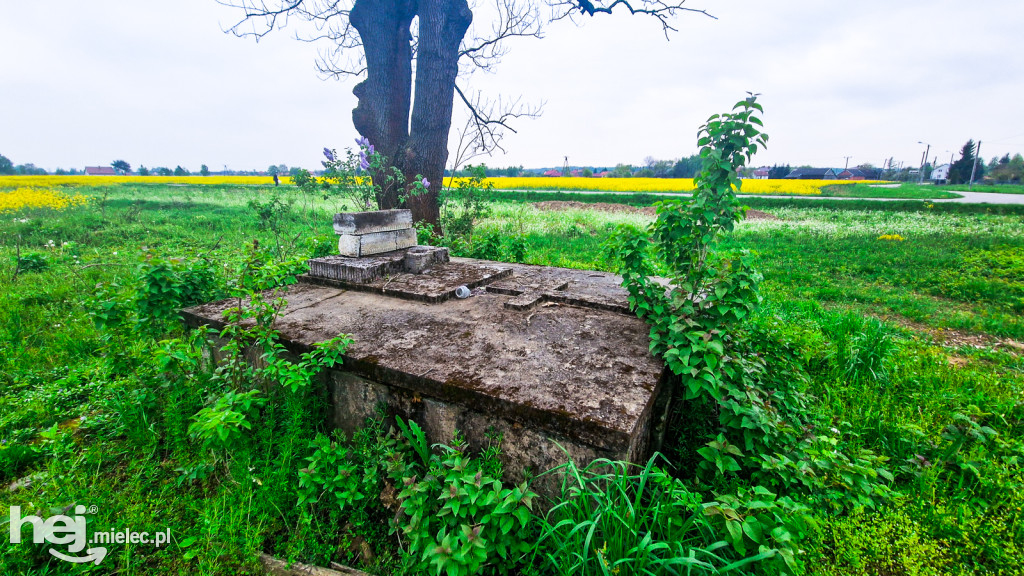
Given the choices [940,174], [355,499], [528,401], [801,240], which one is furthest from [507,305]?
[940,174]

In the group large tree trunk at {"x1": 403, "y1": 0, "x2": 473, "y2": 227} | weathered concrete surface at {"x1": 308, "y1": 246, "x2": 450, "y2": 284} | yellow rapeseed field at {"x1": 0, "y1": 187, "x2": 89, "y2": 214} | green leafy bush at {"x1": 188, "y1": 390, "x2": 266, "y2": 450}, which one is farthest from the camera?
yellow rapeseed field at {"x1": 0, "y1": 187, "x2": 89, "y2": 214}

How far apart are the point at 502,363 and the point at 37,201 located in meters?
22.9

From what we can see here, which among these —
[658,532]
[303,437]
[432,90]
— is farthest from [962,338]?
[432,90]

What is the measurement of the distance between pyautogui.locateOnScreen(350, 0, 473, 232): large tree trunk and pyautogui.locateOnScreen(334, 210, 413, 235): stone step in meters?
2.64

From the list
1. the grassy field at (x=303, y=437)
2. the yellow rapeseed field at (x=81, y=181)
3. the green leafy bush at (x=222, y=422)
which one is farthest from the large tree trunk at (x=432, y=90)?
the yellow rapeseed field at (x=81, y=181)

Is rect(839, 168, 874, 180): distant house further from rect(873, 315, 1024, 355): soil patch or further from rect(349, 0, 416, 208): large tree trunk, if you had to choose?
rect(349, 0, 416, 208): large tree trunk

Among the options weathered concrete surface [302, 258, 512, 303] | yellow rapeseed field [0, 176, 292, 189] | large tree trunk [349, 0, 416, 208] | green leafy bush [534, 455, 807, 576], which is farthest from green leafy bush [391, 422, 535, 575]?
yellow rapeseed field [0, 176, 292, 189]

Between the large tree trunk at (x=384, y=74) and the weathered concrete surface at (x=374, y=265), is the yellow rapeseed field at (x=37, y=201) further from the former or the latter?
the weathered concrete surface at (x=374, y=265)

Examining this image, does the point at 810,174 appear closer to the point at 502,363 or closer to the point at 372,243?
the point at 372,243

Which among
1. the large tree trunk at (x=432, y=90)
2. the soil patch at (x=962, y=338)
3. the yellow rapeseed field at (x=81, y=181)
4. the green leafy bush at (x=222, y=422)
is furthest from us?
the yellow rapeseed field at (x=81, y=181)

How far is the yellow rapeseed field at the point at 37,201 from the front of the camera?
1423 cm

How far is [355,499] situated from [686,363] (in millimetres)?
1725

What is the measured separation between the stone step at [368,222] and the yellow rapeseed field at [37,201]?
16832 millimetres

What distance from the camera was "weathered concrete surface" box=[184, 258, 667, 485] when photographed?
1.85 metres
